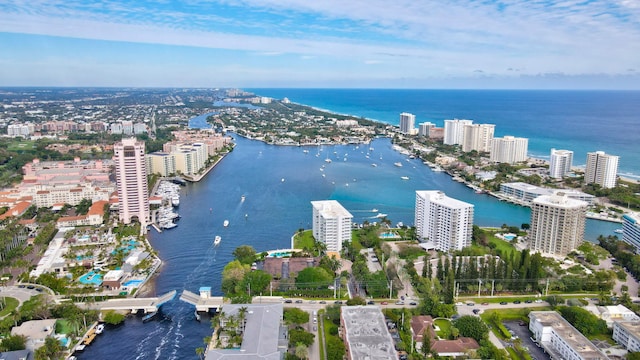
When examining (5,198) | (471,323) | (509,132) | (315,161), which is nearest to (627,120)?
(509,132)

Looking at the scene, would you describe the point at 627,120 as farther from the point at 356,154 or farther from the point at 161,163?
the point at 161,163

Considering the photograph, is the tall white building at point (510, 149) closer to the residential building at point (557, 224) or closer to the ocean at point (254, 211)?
the ocean at point (254, 211)

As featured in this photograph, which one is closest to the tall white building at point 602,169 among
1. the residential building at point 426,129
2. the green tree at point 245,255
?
the residential building at point 426,129

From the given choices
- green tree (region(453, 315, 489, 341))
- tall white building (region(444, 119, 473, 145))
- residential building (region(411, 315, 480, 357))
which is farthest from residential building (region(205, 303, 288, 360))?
tall white building (region(444, 119, 473, 145))

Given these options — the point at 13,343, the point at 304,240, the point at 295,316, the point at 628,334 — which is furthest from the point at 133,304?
the point at 628,334

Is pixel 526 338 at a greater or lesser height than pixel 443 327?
lesser

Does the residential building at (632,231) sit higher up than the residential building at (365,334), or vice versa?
the residential building at (632,231)

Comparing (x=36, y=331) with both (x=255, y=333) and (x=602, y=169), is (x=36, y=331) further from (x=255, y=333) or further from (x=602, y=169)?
(x=602, y=169)

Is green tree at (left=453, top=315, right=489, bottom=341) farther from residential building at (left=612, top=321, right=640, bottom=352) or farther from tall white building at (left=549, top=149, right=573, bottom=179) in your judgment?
tall white building at (left=549, top=149, right=573, bottom=179)
